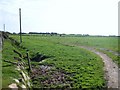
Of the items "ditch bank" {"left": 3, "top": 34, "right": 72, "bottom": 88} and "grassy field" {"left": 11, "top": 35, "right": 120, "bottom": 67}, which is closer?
"ditch bank" {"left": 3, "top": 34, "right": 72, "bottom": 88}

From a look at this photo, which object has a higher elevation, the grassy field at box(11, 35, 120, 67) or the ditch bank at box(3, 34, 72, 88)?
the grassy field at box(11, 35, 120, 67)

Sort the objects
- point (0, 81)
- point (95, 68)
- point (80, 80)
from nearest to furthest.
A: point (0, 81) → point (80, 80) → point (95, 68)

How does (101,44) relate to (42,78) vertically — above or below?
above

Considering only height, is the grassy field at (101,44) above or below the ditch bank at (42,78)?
above

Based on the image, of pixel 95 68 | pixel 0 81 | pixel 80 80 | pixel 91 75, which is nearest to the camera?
pixel 0 81

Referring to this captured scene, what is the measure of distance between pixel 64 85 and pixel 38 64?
11.6m

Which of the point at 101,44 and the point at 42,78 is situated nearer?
the point at 42,78

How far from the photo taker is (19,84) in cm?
2325

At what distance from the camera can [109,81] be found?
29031 mm

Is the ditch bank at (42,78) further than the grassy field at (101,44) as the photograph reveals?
No

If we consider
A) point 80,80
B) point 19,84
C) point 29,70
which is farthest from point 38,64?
point 19,84

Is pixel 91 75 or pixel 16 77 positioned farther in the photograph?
pixel 91 75

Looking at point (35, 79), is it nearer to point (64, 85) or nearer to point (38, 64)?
point (64, 85)

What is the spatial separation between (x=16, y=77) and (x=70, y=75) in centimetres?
795
